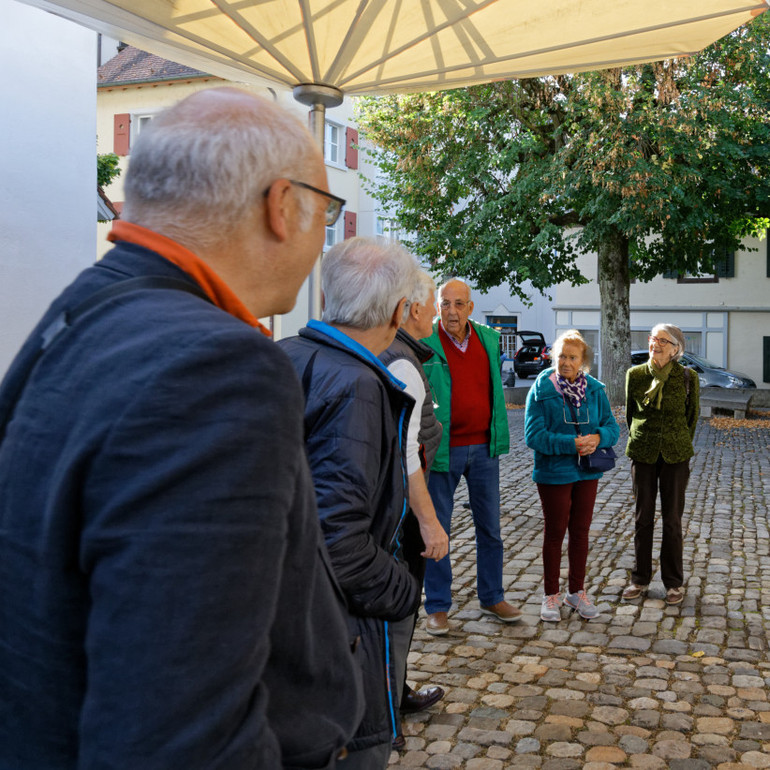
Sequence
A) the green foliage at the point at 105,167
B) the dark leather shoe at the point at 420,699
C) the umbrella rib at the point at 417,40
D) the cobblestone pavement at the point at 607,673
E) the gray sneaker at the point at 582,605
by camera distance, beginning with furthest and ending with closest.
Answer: the green foliage at the point at 105,167, the gray sneaker at the point at 582,605, the umbrella rib at the point at 417,40, the dark leather shoe at the point at 420,699, the cobblestone pavement at the point at 607,673

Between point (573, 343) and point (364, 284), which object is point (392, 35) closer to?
point (573, 343)

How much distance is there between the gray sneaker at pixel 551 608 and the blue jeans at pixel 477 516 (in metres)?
0.28

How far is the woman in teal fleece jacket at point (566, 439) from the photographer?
5520 mm

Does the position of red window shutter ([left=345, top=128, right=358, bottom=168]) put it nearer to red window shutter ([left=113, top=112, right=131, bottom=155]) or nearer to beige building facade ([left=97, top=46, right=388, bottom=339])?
beige building facade ([left=97, top=46, right=388, bottom=339])

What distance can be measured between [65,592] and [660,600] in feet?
18.5

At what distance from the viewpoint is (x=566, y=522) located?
18.6 ft

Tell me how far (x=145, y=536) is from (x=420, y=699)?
3.57m

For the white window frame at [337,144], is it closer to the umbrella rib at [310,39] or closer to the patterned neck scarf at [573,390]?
the patterned neck scarf at [573,390]

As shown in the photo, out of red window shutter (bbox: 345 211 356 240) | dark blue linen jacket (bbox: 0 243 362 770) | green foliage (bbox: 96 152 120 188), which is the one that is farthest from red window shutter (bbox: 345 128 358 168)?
dark blue linen jacket (bbox: 0 243 362 770)

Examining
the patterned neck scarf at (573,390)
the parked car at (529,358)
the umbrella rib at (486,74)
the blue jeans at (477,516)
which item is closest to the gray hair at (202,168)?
the umbrella rib at (486,74)

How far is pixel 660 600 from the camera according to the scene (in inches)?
239

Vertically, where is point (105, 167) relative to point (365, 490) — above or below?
above

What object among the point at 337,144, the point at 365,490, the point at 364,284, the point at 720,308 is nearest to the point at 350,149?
the point at 337,144

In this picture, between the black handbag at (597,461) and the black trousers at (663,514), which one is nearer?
the black handbag at (597,461)
